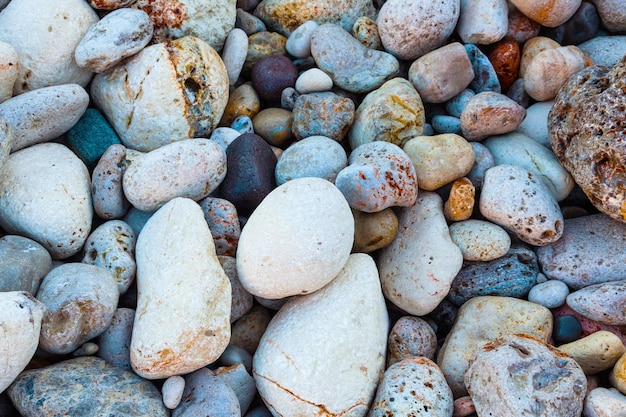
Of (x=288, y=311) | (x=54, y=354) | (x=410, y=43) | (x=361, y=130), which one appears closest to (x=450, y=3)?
(x=410, y=43)

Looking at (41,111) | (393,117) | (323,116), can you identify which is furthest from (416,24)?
(41,111)

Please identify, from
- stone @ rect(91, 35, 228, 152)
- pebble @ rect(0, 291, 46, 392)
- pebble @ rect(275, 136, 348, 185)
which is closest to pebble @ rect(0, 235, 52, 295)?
pebble @ rect(0, 291, 46, 392)

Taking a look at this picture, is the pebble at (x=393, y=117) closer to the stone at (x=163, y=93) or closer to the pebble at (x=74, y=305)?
the stone at (x=163, y=93)

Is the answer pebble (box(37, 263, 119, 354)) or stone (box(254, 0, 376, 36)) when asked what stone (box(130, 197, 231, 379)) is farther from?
stone (box(254, 0, 376, 36))

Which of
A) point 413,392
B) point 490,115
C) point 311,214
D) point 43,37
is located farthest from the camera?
point 490,115

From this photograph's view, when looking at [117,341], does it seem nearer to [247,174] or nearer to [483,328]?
[247,174]

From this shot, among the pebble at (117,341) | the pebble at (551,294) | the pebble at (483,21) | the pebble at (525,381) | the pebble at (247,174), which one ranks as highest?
the pebble at (483,21)

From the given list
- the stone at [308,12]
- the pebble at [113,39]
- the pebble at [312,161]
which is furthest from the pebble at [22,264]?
the stone at [308,12]
